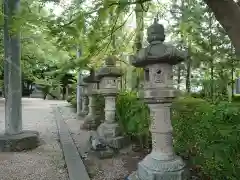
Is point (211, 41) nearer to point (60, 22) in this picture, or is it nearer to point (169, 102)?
point (169, 102)

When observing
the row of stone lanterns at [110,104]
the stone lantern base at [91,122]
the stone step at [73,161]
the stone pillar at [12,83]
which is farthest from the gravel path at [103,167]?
the stone lantern base at [91,122]

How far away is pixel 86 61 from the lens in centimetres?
454

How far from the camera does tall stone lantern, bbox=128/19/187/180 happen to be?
3.48m

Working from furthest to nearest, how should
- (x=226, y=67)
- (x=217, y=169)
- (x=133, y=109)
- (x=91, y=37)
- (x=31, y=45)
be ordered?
1. (x=31, y=45)
2. (x=226, y=67)
3. (x=133, y=109)
4. (x=91, y=37)
5. (x=217, y=169)

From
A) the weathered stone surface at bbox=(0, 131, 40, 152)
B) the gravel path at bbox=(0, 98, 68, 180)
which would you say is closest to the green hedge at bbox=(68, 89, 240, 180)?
the gravel path at bbox=(0, 98, 68, 180)

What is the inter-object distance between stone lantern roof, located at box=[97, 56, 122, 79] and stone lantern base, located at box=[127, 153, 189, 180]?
8.75 feet

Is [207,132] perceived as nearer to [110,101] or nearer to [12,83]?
[110,101]

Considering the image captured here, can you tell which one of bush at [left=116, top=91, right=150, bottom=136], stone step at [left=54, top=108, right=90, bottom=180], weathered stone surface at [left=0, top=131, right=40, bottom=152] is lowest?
stone step at [left=54, top=108, right=90, bottom=180]

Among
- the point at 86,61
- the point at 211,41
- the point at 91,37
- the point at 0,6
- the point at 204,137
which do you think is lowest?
the point at 204,137

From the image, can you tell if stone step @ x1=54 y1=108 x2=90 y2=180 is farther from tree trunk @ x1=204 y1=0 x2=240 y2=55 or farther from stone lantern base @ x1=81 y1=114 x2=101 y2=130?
tree trunk @ x1=204 y1=0 x2=240 y2=55

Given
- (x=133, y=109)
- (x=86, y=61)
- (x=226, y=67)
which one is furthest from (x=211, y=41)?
(x=86, y=61)

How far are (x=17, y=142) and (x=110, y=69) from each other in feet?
8.30

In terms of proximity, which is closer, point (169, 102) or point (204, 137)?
point (204, 137)

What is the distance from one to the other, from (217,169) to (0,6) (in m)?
6.22
